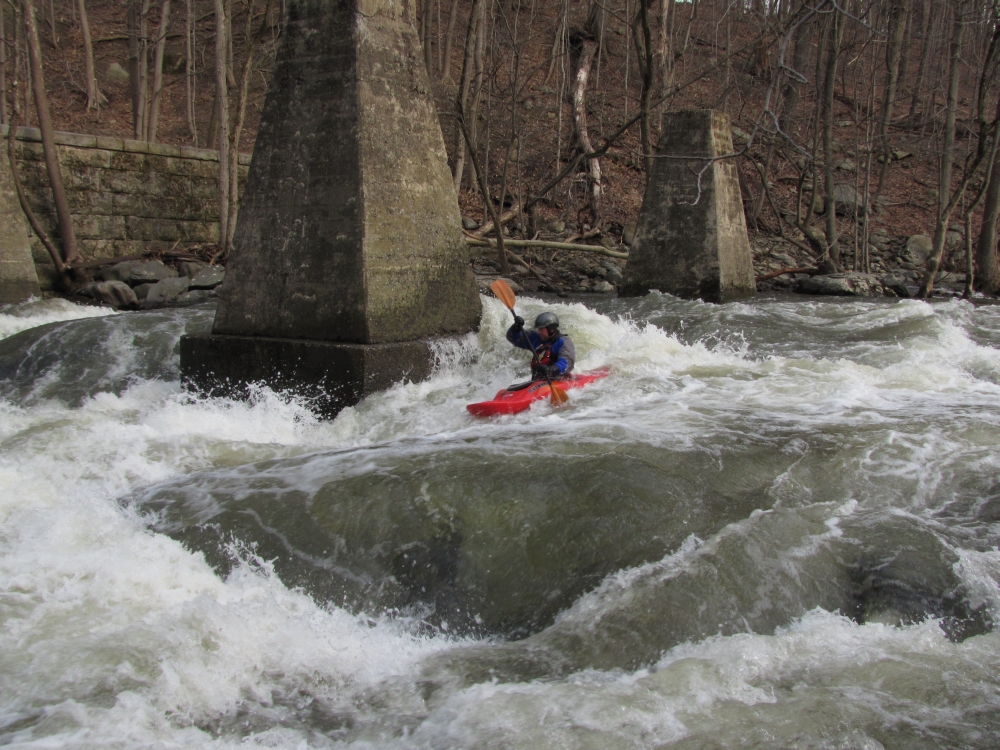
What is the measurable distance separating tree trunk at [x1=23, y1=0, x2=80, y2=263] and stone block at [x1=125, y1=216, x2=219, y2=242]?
1.20m

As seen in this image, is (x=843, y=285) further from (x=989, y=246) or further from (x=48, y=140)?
(x=48, y=140)

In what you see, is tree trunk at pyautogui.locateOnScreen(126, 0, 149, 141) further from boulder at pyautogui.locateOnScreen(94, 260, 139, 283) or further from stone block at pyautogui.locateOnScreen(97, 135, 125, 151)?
boulder at pyautogui.locateOnScreen(94, 260, 139, 283)

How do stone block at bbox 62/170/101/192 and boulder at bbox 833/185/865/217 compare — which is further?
boulder at bbox 833/185/865/217

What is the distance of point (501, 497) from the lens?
436cm

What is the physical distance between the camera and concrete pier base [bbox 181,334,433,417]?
6.57 metres

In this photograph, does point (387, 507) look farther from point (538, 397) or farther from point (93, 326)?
point (93, 326)

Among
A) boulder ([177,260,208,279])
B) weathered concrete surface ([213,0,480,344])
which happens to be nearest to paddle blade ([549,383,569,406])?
weathered concrete surface ([213,0,480,344])

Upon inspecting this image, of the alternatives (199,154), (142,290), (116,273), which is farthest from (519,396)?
(199,154)

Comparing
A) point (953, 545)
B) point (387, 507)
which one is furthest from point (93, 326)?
point (953, 545)

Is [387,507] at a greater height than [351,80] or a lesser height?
lesser

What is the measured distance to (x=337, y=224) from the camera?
6.74 m

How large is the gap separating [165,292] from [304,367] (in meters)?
7.02

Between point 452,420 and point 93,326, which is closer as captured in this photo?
point 452,420

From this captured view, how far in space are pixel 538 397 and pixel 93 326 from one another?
500 cm
